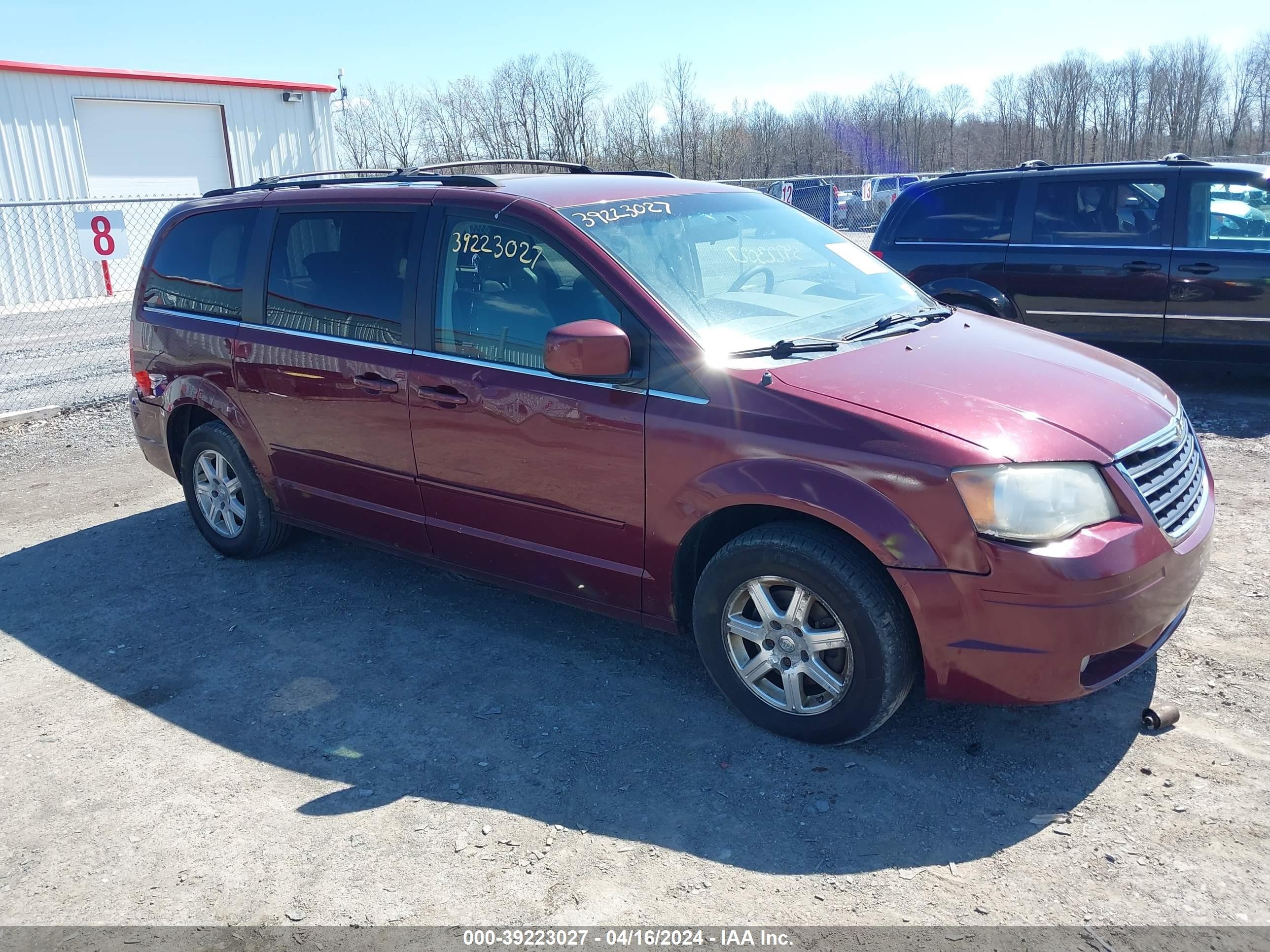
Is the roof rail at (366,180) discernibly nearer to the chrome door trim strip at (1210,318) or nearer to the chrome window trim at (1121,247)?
the chrome window trim at (1121,247)

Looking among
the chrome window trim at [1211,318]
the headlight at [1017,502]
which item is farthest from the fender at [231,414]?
the chrome window trim at [1211,318]

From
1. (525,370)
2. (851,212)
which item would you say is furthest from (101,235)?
(851,212)

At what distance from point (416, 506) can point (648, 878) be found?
2.15 metres

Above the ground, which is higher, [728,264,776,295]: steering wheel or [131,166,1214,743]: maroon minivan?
[728,264,776,295]: steering wheel

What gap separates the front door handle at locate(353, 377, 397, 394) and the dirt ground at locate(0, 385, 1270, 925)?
113 cm

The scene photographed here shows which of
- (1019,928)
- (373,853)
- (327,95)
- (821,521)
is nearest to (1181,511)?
(821,521)

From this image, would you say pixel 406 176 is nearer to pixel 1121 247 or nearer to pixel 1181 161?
pixel 1121 247

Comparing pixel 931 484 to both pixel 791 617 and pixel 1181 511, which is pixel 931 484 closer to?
pixel 791 617

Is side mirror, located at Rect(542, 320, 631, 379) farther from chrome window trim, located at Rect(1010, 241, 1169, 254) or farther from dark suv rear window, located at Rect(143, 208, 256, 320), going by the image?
chrome window trim, located at Rect(1010, 241, 1169, 254)

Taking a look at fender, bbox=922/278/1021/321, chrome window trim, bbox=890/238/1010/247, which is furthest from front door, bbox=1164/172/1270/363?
chrome window trim, bbox=890/238/1010/247

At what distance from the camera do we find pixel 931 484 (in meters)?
3.03

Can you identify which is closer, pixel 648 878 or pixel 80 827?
pixel 648 878

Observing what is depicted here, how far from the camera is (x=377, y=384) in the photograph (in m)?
4.39

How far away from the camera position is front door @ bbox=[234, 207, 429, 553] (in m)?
4.37
